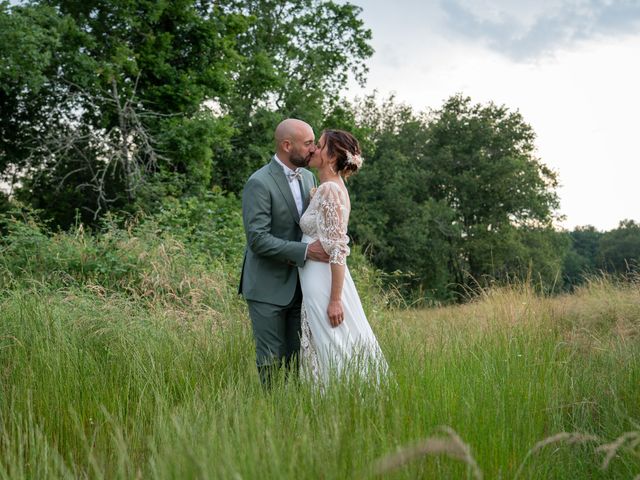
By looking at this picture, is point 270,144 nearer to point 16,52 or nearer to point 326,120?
point 326,120

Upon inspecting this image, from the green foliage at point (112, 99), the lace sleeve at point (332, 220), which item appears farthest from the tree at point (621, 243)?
the lace sleeve at point (332, 220)

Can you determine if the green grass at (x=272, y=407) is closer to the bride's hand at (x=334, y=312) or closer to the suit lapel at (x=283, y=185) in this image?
the bride's hand at (x=334, y=312)

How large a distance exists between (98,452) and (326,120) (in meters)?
23.3

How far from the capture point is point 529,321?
6445 mm

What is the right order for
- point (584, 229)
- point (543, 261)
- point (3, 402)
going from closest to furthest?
point (3, 402), point (543, 261), point (584, 229)

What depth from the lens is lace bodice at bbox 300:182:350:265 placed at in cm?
440

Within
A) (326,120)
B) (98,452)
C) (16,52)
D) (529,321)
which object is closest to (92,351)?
(98,452)

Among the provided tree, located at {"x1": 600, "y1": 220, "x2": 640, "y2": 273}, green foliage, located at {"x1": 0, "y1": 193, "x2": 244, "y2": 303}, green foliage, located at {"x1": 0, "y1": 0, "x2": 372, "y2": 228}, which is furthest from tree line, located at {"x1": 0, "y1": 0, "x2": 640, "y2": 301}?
tree, located at {"x1": 600, "y1": 220, "x2": 640, "y2": 273}

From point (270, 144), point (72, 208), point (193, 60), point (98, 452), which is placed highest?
point (193, 60)

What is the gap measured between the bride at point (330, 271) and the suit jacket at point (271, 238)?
135 mm

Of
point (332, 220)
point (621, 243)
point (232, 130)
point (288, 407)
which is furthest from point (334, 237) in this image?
point (621, 243)

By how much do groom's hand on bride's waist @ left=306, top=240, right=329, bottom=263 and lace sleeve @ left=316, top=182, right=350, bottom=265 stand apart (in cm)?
5

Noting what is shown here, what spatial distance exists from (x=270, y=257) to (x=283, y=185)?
50 centimetres

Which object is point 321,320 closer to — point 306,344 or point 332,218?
point 306,344
